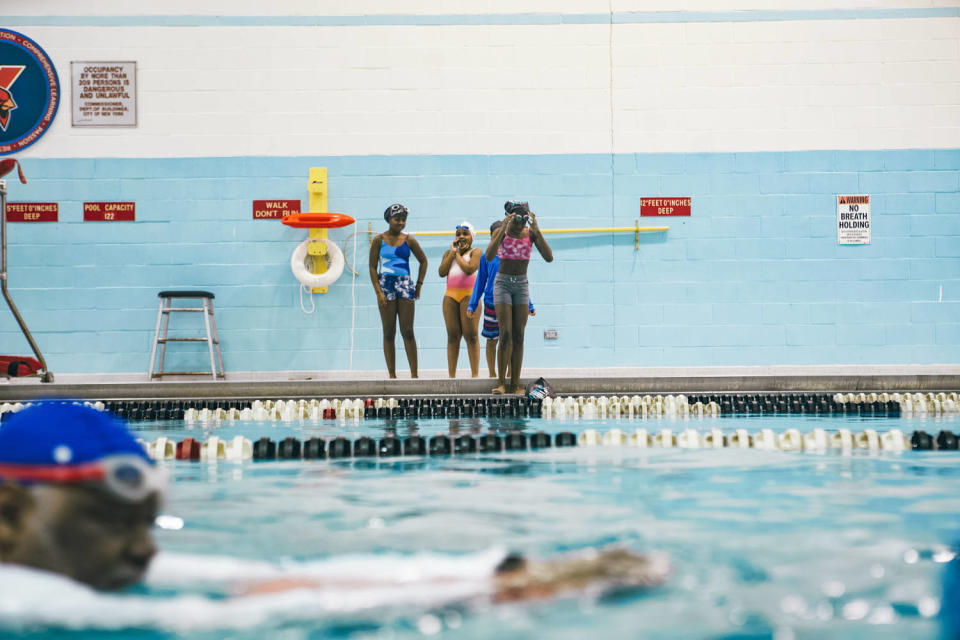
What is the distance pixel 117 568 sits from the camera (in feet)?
6.25

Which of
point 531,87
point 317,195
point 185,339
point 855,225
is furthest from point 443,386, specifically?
point 855,225

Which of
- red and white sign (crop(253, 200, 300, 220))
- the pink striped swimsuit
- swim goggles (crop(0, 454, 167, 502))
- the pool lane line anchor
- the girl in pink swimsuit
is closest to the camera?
swim goggles (crop(0, 454, 167, 502))

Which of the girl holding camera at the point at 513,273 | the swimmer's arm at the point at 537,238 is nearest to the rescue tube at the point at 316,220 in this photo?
the girl holding camera at the point at 513,273

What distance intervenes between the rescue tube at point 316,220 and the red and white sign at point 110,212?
1941 mm

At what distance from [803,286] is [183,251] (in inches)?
295

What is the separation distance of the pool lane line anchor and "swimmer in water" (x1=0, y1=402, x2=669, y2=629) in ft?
25.8

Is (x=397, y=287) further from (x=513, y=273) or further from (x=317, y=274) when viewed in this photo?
(x=317, y=274)

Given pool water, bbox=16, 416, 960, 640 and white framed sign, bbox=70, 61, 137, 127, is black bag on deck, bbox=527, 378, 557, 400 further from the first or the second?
white framed sign, bbox=70, 61, 137, 127

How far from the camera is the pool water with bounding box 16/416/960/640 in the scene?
186 centimetres

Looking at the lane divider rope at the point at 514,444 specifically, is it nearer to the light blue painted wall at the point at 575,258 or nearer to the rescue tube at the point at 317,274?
the rescue tube at the point at 317,274

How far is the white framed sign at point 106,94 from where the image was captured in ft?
33.4

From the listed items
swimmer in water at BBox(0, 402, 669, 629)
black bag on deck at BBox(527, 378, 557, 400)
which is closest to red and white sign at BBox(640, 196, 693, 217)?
black bag on deck at BBox(527, 378, 557, 400)

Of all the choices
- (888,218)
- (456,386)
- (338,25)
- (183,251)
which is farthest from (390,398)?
(888,218)

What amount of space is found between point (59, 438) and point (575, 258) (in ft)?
29.0
